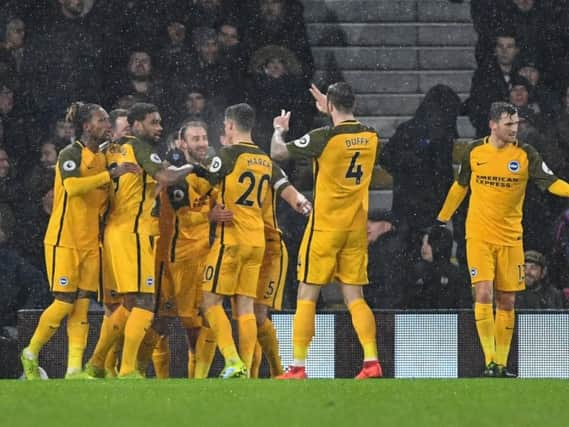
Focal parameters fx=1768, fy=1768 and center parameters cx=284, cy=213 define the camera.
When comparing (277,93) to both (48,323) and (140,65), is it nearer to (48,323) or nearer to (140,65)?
(140,65)

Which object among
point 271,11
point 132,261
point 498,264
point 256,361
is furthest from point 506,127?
point 271,11

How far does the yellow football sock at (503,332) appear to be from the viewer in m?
11.9

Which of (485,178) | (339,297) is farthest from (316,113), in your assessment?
(485,178)

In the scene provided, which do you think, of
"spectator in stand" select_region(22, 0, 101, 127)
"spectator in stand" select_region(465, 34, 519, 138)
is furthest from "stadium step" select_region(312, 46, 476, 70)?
"spectator in stand" select_region(22, 0, 101, 127)

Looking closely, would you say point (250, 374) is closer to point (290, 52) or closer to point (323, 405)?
point (323, 405)

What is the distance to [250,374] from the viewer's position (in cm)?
1188

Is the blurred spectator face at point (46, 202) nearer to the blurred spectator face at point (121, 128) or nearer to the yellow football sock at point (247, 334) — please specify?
the blurred spectator face at point (121, 128)

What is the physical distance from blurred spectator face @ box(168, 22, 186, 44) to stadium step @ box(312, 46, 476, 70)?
1.19 m

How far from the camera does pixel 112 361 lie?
12.1 metres

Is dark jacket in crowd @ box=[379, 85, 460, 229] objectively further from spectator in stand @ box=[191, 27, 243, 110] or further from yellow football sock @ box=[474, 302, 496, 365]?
yellow football sock @ box=[474, 302, 496, 365]

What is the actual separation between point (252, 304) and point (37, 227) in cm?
342

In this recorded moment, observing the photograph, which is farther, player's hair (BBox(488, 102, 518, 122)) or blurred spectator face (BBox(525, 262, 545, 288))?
blurred spectator face (BBox(525, 262, 545, 288))

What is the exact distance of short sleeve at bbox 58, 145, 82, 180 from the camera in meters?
11.2

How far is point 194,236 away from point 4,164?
11.1ft
